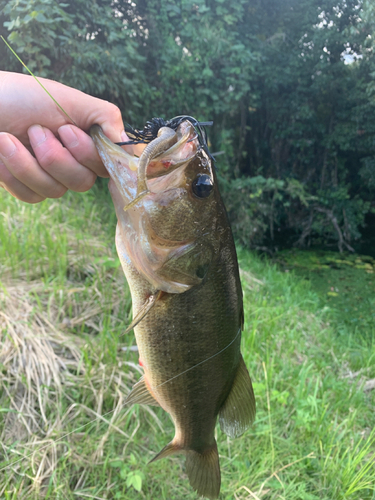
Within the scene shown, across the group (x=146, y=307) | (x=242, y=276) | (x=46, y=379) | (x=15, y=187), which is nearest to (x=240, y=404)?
(x=146, y=307)

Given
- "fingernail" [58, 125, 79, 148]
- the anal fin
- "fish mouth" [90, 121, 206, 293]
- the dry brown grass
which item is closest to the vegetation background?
the dry brown grass

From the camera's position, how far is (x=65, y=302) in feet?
7.77

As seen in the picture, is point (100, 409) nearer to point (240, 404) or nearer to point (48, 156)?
point (240, 404)

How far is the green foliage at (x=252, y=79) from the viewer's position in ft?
13.1

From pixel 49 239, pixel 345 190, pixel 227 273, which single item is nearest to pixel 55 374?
pixel 49 239

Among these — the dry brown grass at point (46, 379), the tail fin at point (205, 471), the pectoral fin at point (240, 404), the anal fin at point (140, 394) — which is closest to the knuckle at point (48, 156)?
the anal fin at point (140, 394)

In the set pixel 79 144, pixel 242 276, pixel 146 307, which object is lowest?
pixel 242 276

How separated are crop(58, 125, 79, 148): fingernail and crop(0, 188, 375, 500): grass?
1169 mm

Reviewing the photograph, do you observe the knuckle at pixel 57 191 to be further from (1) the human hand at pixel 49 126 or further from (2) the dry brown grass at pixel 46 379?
(2) the dry brown grass at pixel 46 379

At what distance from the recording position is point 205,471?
1.19 meters

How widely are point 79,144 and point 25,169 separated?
0.21 m

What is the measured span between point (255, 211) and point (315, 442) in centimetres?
540

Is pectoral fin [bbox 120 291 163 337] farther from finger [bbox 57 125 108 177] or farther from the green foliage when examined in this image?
the green foliage

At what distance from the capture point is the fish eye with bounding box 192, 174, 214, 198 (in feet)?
3.08
